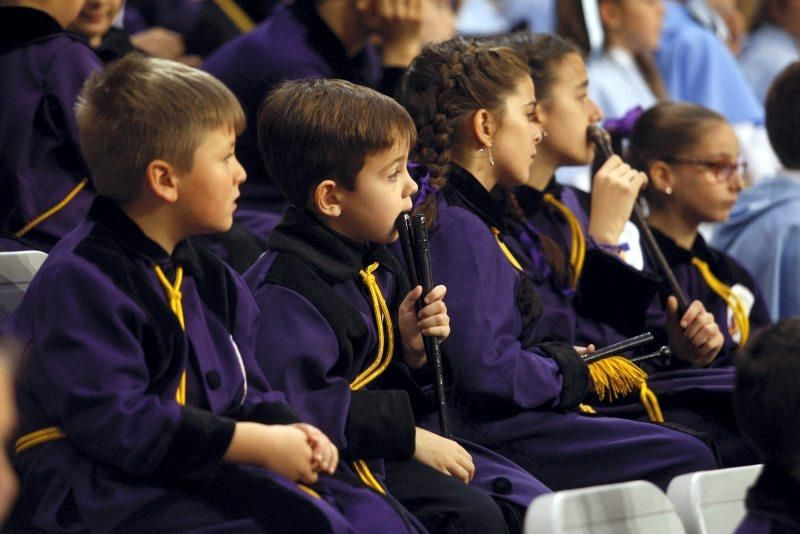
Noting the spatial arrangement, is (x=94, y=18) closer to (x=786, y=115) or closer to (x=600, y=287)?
(x=600, y=287)

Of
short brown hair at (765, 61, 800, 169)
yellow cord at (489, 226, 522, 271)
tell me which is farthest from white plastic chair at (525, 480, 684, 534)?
short brown hair at (765, 61, 800, 169)

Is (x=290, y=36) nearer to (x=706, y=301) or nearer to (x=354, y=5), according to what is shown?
(x=354, y=5)

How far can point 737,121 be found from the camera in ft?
19.8

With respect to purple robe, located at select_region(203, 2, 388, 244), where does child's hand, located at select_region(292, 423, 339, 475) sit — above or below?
above

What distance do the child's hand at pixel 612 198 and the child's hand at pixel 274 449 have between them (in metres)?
1.49

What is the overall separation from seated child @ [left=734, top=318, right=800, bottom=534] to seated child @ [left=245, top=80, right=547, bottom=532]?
24.1 inches

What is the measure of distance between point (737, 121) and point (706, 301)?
2.46 meters

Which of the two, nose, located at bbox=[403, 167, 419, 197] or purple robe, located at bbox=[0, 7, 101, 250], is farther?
purple robe, located at bbox=[0, 7, 101, 250]

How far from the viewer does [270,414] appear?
2.34 metres

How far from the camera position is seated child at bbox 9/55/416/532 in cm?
214

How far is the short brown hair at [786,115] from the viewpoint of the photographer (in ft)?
14.2

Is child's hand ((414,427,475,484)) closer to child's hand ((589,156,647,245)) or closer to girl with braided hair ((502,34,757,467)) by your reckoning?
girl with braided hair ((502,34,757,467))

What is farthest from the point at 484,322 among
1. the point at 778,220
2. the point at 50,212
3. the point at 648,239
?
the point at 778,220

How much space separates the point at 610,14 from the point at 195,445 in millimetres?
3757
